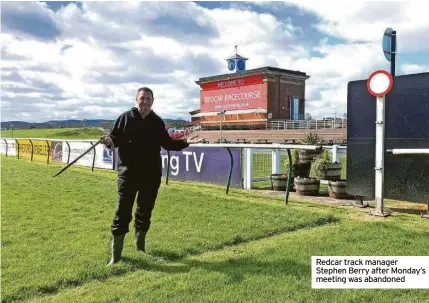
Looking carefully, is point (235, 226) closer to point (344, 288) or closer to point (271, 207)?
point (271, 207)

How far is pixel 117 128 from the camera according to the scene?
182 inches

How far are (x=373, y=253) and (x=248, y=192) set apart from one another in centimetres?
508

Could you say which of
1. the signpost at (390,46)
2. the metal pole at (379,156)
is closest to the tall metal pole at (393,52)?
the signpost at (390,46)

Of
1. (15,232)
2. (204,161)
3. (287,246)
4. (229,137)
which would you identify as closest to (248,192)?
(204,161)

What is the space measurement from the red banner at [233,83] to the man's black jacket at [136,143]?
44.0 m

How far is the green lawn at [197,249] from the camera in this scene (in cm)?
359

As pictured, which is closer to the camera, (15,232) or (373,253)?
(373,253)

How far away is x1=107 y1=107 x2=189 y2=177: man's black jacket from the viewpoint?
4586mm

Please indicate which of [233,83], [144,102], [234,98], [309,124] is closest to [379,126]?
[144,102]

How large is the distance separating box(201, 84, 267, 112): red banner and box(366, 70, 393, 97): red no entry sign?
133 ft

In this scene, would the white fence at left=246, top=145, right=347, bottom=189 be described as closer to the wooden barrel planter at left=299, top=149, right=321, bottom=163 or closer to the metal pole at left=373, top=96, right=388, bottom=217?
the wooden barrel planter at left=299, top=149, right=321, bottom=163

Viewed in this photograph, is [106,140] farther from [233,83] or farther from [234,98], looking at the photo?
[233,83]

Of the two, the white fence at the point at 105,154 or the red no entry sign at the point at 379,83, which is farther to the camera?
the white fence at the point at 105,154

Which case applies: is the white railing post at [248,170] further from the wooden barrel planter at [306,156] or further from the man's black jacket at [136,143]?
the man's black jacket at [136,143]
